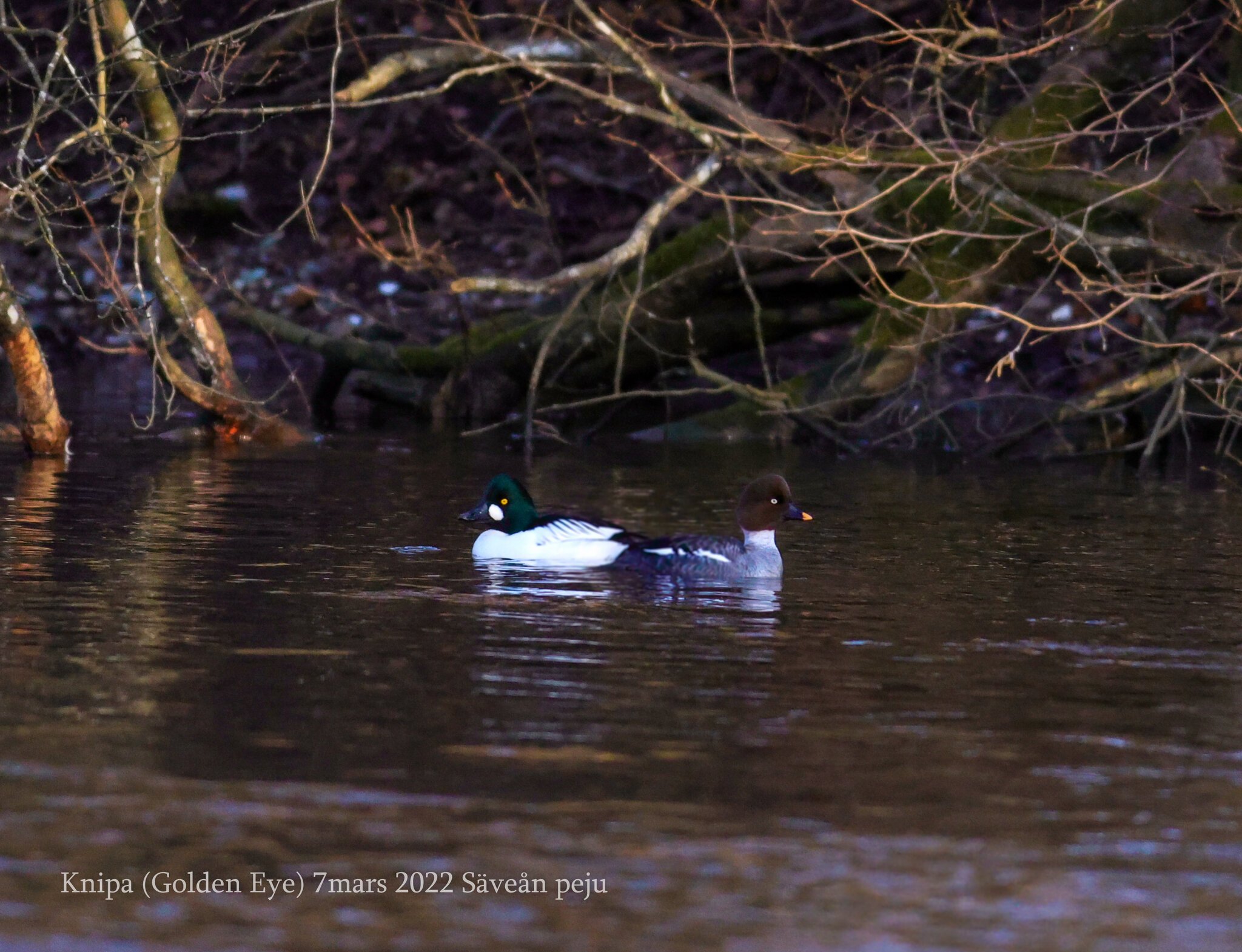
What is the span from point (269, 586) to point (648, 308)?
9.61m

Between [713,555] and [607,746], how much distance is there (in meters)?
3.94

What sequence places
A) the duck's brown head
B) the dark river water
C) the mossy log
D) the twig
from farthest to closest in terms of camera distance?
1. the mossy log
2. the twig
3. the duck's brown head
4. the dark river water

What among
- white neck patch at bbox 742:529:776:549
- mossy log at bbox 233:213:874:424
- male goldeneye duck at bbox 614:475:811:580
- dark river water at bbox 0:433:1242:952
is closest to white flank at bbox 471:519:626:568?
male goldeneye duck at bbox 614:475:811:580

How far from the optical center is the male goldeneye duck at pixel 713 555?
9.73 m

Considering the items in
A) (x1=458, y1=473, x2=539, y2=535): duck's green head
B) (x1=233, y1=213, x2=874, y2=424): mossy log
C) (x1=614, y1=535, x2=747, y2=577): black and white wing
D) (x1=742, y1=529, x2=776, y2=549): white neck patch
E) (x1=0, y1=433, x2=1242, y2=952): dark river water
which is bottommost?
(x1=0, y1=433, x2=1242, y2=952): dark river water

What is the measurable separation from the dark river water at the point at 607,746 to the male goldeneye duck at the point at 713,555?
20cm

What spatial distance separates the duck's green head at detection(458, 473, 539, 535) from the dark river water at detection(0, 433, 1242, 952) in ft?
1.02

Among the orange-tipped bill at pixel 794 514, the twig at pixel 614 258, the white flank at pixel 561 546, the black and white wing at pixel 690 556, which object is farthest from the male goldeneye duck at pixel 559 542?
the twig at pixel 614 258

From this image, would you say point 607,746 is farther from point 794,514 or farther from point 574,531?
point 794,514

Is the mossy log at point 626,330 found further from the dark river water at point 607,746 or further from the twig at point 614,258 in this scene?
the dark river water at point 607,746

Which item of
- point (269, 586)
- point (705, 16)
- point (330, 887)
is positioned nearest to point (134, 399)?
point (705, 16)

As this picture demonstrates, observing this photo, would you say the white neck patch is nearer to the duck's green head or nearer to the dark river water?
the dark river water

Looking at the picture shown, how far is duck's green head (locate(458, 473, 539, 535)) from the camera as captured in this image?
1042 cm

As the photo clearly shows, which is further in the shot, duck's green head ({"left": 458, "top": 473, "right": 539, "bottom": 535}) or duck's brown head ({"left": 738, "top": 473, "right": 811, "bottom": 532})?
duck's green head ({"left": 458, "top": 473, "right": 539, "bottom": 535})
